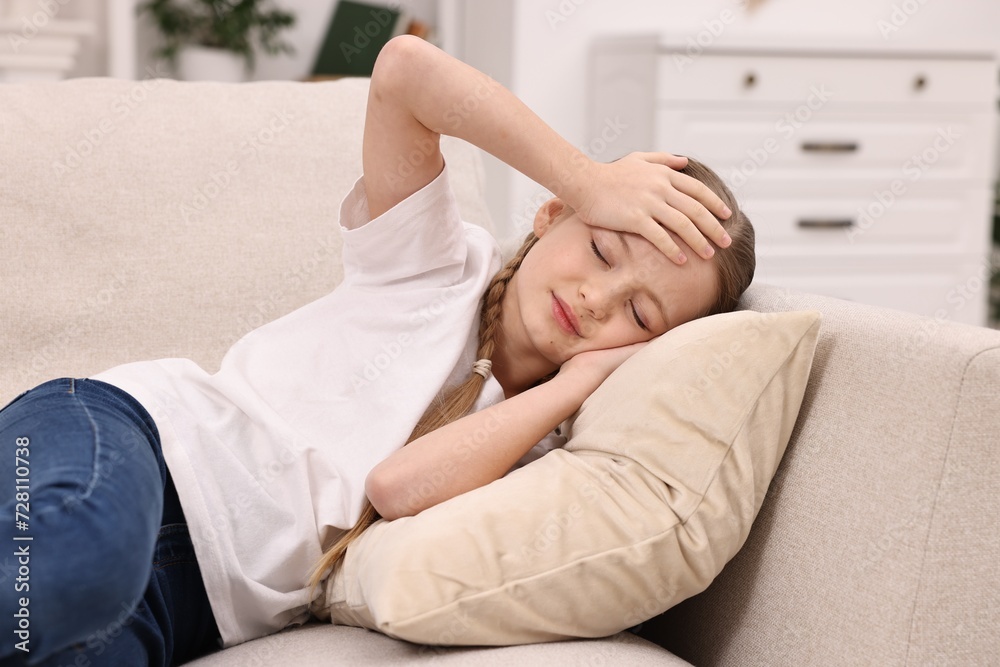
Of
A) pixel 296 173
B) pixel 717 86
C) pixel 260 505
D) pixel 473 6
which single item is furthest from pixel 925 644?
pixel 473 6

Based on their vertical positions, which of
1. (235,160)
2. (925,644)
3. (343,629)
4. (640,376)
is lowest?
(343,629)

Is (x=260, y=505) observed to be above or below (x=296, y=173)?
below

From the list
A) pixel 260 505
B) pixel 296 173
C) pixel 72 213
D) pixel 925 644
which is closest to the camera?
pixel 925 644

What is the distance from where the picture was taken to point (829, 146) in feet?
8.75

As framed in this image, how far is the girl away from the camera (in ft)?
2.97

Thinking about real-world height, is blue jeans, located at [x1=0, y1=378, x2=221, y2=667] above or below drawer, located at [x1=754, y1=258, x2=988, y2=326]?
above

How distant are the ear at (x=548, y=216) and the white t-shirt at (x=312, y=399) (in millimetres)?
67

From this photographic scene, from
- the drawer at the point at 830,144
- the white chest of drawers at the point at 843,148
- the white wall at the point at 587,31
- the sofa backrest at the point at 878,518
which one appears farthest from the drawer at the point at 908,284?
the sofa backrest at the point at 878,518

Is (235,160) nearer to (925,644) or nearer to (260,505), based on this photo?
(260,505)

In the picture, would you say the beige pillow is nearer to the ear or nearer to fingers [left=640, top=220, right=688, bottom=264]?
fingers [left=640, top=220, right=688, bottom=264]

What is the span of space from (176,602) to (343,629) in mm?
163

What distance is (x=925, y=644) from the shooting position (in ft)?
2.39

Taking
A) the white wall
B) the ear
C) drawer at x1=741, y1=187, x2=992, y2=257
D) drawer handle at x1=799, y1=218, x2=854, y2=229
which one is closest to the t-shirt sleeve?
the ear

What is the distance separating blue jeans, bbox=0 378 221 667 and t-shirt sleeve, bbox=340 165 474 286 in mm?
296
